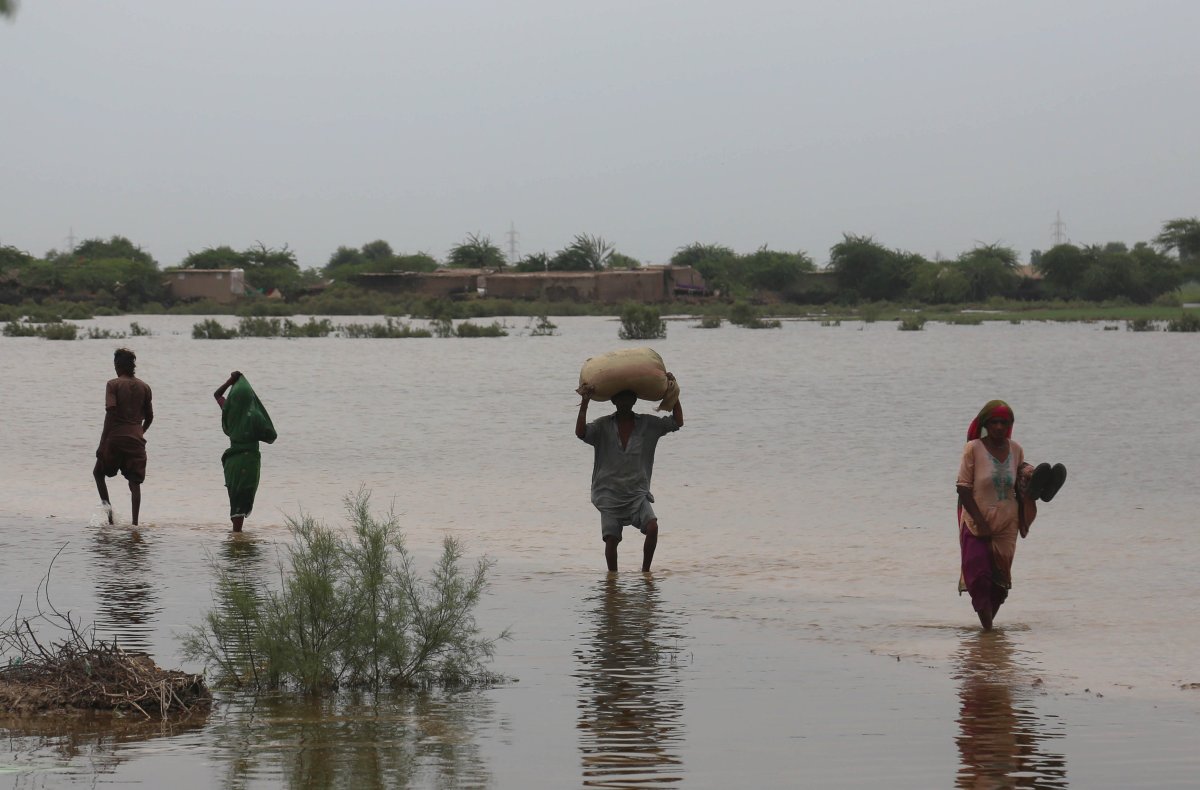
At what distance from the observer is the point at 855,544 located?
44.4ft

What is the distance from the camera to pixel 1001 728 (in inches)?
260

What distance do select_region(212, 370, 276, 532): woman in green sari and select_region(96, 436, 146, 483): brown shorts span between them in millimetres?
722

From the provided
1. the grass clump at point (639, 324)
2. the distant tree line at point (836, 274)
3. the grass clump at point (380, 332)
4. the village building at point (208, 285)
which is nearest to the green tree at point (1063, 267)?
the distant tree line at point (836, 274)

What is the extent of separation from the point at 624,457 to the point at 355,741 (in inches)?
167

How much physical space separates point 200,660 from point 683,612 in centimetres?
314

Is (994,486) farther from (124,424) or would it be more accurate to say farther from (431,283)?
(431,283)

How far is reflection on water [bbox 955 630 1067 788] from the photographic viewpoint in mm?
5820

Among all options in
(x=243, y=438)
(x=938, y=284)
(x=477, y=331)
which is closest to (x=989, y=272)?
(x=938, y=284)

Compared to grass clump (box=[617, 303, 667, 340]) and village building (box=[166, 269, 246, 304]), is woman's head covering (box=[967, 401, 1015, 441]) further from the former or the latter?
village building (box=[166, 269, 246, 304])

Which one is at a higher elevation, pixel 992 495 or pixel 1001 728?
pixel 992 495

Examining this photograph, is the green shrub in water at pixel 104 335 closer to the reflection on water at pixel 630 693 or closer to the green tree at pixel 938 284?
the green tree at pixel 938 284

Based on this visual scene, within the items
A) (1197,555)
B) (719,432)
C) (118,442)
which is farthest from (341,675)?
(719,432)

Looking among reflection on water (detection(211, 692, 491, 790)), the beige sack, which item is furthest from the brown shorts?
reflection on water (detection(211, 692, 491, 790))

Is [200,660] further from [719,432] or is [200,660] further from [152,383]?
[152,383]
